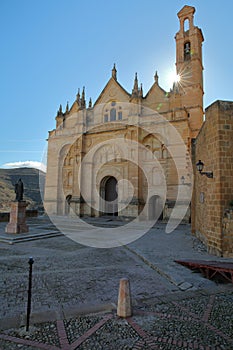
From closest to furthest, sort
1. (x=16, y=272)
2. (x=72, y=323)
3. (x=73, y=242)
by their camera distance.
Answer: (x=72, y=323), (x=16, y=272), (x=73, y=242)

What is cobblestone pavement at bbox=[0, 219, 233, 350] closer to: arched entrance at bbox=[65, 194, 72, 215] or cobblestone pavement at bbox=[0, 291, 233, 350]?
cobblestone pavement at bbox=[0, 291, 233, 350]

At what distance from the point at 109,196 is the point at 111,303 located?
21.5m

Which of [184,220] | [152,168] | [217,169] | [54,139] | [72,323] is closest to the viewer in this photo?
[72,323]

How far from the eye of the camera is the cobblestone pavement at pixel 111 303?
3139 millimetres

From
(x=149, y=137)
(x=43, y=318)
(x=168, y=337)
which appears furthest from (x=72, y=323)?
(x=149, y=137)

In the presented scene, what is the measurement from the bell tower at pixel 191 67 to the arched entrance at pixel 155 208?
7.60 metres

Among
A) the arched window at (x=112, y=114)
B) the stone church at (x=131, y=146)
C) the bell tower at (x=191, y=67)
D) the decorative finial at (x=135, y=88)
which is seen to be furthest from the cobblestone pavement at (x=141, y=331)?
the arched window at (x=112, y=114)

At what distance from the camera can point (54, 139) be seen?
29250mm

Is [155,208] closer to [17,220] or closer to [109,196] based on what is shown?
[109,196]

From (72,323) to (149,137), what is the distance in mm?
21291

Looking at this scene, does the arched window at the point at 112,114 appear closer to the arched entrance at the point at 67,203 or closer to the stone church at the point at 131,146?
the stone church at the point at 131,146

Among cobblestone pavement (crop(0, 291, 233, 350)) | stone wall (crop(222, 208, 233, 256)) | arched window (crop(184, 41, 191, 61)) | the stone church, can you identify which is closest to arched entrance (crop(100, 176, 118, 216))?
the stone church

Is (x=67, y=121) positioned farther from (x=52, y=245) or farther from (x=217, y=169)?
(x=217, y=169)

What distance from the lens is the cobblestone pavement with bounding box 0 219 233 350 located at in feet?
10.3
